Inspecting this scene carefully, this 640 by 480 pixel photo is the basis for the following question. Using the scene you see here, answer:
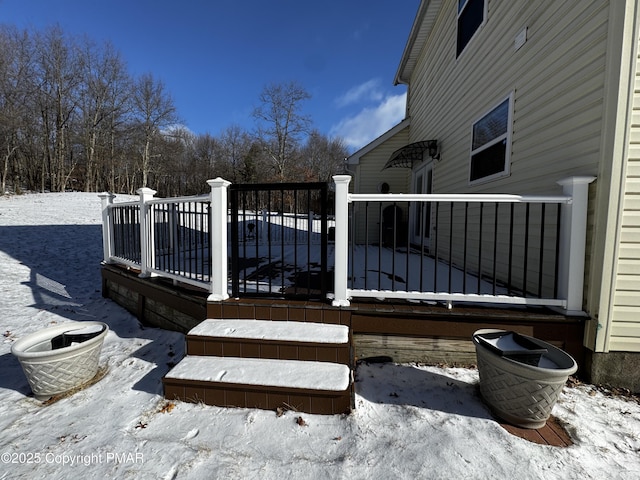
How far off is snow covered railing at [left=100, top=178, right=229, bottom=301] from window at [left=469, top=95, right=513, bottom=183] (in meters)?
3.50

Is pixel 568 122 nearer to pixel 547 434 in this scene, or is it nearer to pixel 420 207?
pixel 547 434

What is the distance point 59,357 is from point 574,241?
4.09 m

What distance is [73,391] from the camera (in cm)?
223

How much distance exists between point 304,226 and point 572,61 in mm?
11338

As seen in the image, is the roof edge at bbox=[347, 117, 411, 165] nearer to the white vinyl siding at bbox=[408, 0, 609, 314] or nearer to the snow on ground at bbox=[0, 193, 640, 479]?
the white vinyl siding at bbox=[408, 0, 609, 314]

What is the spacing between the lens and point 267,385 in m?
1.92

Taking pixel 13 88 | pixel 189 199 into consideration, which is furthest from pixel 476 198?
pixel 13 88

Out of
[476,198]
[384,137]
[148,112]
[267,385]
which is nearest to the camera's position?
[267,385]

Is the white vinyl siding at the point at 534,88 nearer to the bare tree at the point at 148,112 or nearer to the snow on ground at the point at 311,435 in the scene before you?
the snow on ground at the point at 311,435

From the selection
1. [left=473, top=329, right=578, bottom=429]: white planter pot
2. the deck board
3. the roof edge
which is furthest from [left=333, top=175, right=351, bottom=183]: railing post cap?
the roof edge

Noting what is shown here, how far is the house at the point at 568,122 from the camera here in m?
2.04

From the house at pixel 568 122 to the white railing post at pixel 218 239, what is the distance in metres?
2.31

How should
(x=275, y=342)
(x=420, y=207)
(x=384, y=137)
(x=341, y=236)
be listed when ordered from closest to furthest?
(x=275, y=342), (x=341, y=236), (x=420, y=207), (x=384, y=137)

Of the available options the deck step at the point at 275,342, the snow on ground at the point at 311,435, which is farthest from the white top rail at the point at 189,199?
the snow on ground at the point at 311,435
